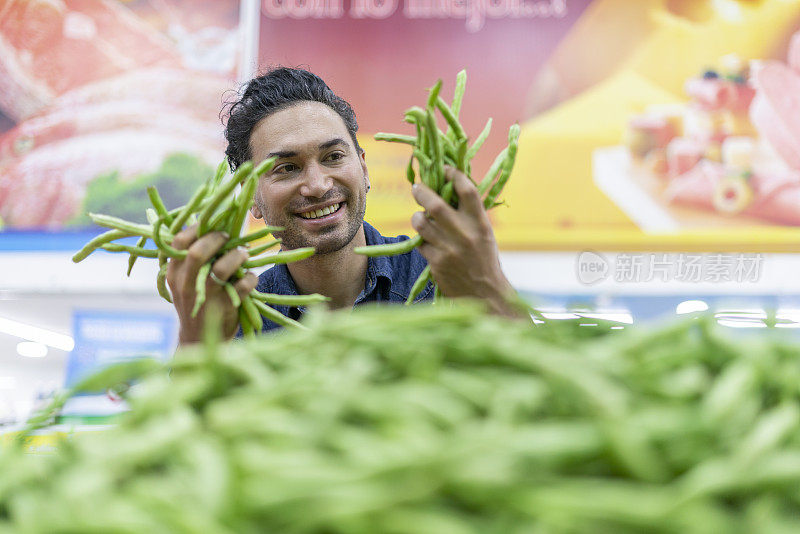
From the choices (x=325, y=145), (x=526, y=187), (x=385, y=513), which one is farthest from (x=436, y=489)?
(x=526, y=187)

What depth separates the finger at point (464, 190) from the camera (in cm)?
106

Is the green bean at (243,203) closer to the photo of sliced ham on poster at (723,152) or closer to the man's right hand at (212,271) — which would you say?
the man's right hand at (212,271)

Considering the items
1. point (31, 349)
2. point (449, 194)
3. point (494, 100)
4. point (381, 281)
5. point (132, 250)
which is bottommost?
point (31, 349)

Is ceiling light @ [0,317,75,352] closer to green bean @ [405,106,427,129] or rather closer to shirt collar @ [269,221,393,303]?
shirt collar @ [269,221,393,303]

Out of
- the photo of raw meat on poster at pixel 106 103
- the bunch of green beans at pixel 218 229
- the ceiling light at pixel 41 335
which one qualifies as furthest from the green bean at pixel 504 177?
the ceiling light at pixel 41 335

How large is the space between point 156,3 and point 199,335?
1.92 metres

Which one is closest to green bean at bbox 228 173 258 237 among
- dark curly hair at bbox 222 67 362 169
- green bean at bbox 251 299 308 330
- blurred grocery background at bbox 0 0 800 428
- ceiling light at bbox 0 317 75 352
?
green bean at bbox 251 299 308 330

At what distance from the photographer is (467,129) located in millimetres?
2592

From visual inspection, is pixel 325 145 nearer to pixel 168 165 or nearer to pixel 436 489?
pixel 168 165

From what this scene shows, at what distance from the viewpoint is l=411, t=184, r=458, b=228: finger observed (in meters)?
1.09

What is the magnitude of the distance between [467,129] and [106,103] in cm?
133

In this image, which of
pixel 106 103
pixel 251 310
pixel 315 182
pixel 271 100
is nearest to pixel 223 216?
pixel 251 310

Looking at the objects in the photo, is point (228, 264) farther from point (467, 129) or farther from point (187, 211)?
point (467, 129)

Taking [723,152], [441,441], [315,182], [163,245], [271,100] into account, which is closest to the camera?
[441,441]
